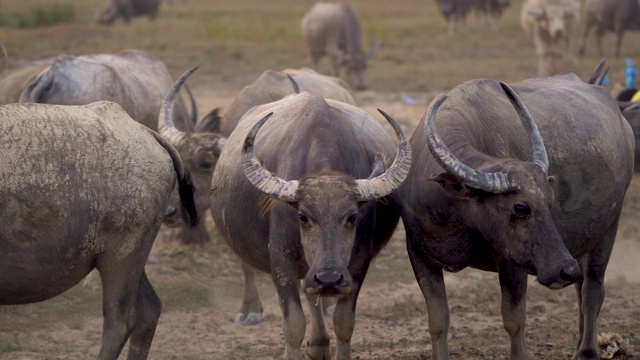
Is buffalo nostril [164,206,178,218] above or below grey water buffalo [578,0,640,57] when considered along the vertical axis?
above

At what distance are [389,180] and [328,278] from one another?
65 cm

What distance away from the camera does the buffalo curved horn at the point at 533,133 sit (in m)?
5.33

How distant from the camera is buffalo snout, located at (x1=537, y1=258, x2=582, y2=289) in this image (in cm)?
500

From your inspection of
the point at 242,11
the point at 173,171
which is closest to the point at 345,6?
the point at 242,11

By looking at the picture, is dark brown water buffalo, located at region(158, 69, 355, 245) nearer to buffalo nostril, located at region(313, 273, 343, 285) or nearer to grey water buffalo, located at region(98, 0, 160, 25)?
buffalo nostril, located at region(313, 273, 343, 285)

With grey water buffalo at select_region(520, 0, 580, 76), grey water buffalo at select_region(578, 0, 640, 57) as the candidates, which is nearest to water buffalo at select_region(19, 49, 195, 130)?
grey water buffalo at select_region(520, 0, 580, 76)

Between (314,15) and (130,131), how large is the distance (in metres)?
16.6

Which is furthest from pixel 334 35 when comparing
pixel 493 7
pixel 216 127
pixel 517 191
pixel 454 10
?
pixel 517 191

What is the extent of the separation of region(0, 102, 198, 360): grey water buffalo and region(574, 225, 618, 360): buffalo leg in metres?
2.81

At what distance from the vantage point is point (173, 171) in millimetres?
5648

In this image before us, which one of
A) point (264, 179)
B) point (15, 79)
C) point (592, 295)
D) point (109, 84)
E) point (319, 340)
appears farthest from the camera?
point (15, 79)

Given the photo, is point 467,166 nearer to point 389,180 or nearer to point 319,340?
point 389,180

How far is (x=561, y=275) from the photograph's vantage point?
197 inches

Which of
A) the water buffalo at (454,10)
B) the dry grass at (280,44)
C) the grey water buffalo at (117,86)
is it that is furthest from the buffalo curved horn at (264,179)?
the water buffalo at (454,10)
